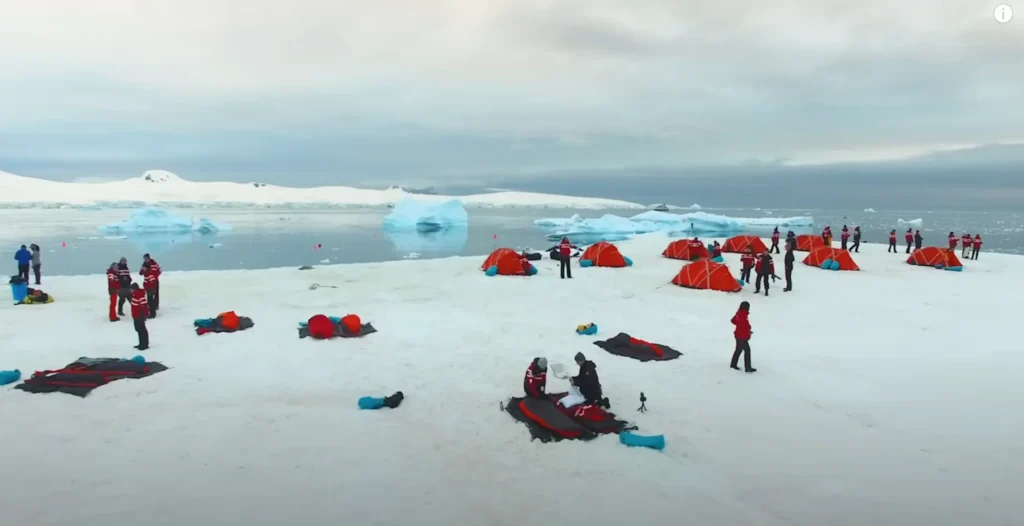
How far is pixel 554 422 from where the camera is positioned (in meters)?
6.23

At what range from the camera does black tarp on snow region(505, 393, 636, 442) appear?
6094 mm

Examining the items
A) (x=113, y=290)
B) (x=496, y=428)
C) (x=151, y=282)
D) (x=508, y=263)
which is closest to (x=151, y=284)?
(x=151, y=282)

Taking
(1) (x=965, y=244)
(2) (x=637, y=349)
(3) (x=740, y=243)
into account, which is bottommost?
(2) (x=637, y=349)

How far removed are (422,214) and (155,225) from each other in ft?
82.2

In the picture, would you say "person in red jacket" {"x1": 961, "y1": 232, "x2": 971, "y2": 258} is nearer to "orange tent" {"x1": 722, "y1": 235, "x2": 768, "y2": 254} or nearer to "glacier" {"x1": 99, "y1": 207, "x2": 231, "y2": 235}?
"orange tent" {"x1": 722, "y1": 235, "x2": 768, "y2": 254}

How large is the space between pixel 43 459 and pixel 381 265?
16840 millimetres

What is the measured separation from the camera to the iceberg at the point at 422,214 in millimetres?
59156

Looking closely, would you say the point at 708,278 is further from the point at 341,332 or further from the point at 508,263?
the point at 341,332

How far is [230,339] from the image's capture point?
9.92 meters

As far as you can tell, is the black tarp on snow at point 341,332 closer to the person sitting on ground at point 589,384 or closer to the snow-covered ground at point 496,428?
the snow-covered ground at point 496,428

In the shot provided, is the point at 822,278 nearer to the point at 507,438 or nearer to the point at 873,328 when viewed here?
the point at 873,328

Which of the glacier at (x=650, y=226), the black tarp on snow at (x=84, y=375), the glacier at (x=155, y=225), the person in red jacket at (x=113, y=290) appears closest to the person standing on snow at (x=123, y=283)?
the person in red jacket at (x=113, y=290)

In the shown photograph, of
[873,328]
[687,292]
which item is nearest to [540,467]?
[873,328]

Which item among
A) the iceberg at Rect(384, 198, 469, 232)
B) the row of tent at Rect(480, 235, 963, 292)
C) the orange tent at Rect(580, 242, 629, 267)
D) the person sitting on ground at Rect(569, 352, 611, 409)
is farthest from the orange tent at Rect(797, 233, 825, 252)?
the iceberg at Rect(384, 198, 469, 232)
